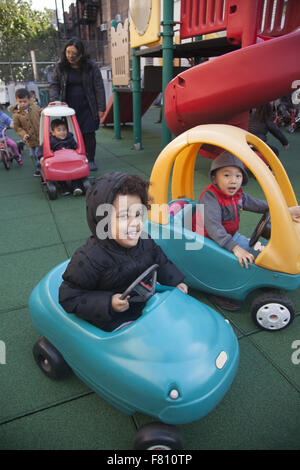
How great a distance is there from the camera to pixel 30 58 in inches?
535

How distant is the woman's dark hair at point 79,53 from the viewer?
11.2ft

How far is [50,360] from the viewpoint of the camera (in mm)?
1337

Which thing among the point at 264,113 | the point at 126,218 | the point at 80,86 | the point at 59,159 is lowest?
the point at 59,159

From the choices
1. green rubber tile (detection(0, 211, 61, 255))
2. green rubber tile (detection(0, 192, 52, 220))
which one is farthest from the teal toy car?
green rubber tile (detection(0, 192, 52, 220))

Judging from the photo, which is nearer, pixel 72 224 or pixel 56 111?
pixel 72 224

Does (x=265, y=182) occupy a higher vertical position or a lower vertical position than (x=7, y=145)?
higher

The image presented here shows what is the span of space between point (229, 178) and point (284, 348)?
2.80ft

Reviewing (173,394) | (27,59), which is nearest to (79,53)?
(173,394)

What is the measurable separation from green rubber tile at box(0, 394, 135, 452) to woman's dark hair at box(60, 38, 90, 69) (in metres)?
3.42

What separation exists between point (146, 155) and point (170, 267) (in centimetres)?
409

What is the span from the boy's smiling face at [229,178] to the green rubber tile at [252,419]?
0.86 metres

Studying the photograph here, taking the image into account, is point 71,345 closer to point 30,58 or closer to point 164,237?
point 164,237

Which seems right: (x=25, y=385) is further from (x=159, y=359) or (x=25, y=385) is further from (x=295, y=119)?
(x=295, y=119)

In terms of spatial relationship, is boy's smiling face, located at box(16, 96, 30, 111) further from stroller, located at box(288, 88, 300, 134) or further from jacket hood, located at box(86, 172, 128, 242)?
stroller, located at box(288, 88, 300, 134)
